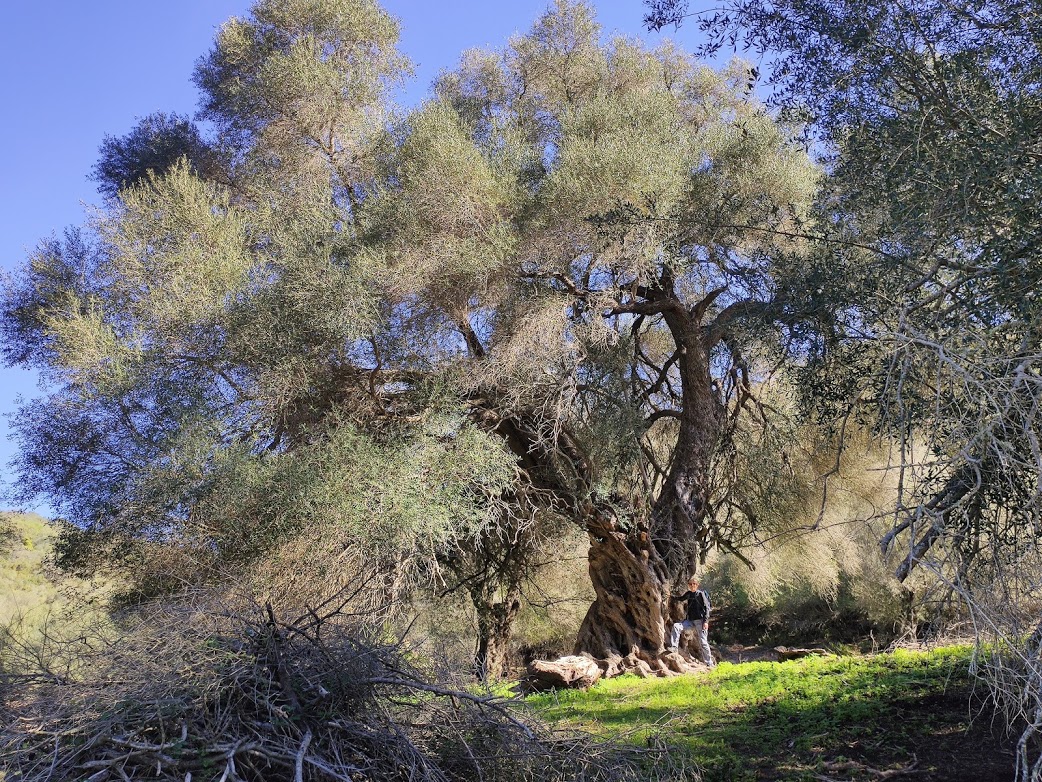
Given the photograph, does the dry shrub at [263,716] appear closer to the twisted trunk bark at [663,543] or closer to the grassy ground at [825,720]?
the grassy ground at [825,720]

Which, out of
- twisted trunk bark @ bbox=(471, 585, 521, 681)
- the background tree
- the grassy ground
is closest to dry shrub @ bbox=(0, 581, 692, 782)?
the grassy ground

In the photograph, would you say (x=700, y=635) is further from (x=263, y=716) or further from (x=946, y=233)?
(x=263, y=716)

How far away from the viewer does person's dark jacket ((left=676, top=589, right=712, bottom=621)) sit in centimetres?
1291

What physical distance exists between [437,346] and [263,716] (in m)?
7.58

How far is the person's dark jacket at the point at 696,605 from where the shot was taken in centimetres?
1291

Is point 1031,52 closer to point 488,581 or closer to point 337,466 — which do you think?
point 337,466

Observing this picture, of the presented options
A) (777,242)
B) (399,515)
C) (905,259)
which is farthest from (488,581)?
(905,259)

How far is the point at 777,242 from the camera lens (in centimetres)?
1147

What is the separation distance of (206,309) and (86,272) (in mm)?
3282

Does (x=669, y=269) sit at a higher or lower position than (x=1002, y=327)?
higher

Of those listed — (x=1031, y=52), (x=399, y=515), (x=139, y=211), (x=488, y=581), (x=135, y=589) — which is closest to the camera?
(x=1031, y=52)

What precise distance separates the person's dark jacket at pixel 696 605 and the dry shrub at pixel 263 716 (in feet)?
25.0

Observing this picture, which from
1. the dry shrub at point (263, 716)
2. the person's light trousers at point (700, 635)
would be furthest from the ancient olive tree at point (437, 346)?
the dry shrub at point (263, 716)

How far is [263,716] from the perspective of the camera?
4.60 m
